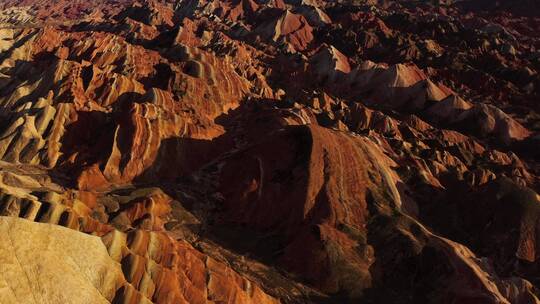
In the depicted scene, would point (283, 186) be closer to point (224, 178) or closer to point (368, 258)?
point (224, 178)

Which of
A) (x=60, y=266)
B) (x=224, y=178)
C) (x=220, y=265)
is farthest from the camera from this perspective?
(x=224, y=178)

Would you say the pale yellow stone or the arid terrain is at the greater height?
the pale yellow stone

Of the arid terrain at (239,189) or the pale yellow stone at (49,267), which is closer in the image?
the pale yellow stone at (49,267)

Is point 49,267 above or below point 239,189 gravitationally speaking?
above

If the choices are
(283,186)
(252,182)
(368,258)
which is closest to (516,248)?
(368,258)

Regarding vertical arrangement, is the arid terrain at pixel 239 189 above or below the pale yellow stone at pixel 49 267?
below

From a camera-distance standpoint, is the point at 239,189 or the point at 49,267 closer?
the point at 49,267

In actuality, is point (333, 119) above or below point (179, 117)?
below

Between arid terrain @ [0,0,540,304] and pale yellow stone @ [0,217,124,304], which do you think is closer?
pale yellow stone @ [0,217,124,304]
